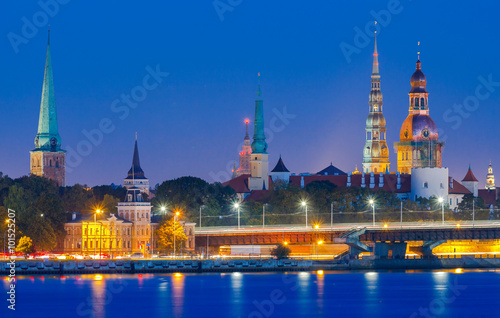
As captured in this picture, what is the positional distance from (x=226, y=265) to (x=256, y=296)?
32165 mm

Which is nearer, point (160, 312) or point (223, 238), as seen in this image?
point (160, 312)

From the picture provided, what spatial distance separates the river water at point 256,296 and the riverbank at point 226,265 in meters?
2.84

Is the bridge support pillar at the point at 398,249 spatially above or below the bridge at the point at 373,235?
below

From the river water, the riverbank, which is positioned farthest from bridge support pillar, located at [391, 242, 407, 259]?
the river water

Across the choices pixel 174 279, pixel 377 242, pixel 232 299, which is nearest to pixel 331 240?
A: pixel 377 242

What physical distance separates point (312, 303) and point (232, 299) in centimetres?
752

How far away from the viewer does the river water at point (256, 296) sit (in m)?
138

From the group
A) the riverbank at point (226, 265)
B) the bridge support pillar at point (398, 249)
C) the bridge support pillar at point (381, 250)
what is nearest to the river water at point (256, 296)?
the riverbank at point (226, 265)

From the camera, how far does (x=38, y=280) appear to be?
545 ft

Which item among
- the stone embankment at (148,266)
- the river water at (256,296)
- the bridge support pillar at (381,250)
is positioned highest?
the bridge support pillar at (381,250)

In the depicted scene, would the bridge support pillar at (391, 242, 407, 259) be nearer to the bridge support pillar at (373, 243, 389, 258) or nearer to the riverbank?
the bridge support pillar at (373, 243, 389, 258)

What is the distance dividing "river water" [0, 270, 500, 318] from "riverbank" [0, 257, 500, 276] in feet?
9.32

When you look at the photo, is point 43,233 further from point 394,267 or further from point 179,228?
point 394,267

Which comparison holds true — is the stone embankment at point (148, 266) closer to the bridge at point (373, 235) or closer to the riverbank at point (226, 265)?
the riverbank at point (226, 265)
